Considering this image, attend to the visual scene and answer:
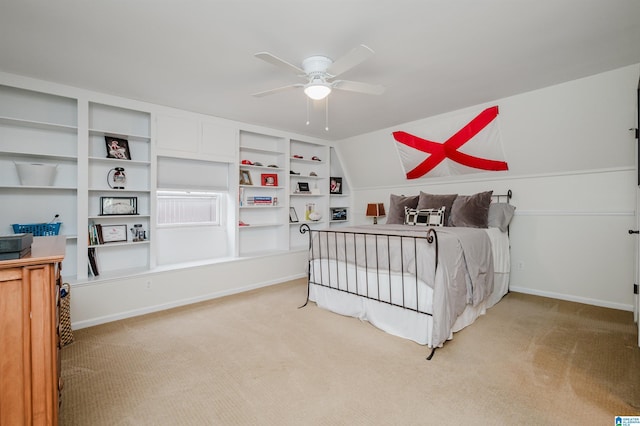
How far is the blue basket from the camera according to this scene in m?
2.84

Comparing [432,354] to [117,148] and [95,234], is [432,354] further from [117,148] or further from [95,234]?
[117,148]

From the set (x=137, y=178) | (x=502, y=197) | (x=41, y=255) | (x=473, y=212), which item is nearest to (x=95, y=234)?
(x=137, y=178)

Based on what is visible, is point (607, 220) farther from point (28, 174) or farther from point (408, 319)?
point (28, 174)

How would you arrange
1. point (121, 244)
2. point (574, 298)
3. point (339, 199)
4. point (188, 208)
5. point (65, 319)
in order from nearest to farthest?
point (65, 319), point (121, 244), point (574, 298), point (188, 208), point (339, 199)

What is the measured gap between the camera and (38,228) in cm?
294

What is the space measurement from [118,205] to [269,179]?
7.04 ft

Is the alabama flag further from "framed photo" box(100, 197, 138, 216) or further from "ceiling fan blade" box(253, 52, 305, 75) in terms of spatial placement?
"framed photo" box(100, 197, 138, 216)

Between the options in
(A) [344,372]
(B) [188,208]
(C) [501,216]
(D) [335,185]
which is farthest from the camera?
(D) [335,185]

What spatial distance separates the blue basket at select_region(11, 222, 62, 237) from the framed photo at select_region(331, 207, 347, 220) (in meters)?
4.02

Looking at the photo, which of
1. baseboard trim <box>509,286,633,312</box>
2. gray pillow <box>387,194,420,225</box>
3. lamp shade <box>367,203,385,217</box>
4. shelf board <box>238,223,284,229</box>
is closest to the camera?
baseboard trim <box>509,286,633,312</box>

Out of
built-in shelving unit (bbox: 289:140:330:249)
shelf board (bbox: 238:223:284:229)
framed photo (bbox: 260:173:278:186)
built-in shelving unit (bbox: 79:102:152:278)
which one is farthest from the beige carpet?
built-in shelving unit (bbox: 289:140:330:249)

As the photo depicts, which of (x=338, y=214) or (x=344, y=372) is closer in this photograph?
(x=344, y=372)

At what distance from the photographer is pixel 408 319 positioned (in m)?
2.63

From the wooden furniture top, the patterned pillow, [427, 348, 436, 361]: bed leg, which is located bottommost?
[427, 348, 436, 361]: bed leg
